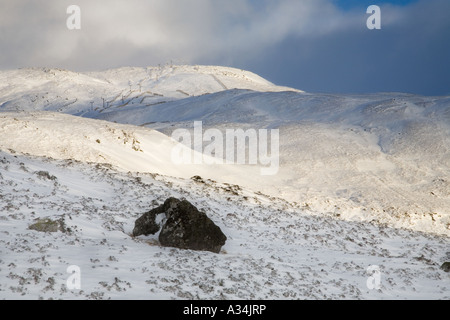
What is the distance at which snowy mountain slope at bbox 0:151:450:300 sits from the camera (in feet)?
36.1

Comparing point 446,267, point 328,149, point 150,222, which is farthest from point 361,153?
point 150,222

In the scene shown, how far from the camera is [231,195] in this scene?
83.1 feet

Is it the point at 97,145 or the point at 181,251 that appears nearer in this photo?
the point at 181,251

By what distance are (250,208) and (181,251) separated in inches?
370

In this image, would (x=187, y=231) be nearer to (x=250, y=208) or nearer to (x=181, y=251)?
(x=181, y=251)

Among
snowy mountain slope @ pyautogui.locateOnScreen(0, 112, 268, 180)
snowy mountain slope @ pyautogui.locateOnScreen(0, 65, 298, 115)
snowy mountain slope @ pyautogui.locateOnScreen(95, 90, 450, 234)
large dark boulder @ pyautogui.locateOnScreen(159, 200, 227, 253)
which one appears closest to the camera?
large dark boulder @ pyautogui.locateOnScreen(159, 200, 227, 253)

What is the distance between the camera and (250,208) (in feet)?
75.7

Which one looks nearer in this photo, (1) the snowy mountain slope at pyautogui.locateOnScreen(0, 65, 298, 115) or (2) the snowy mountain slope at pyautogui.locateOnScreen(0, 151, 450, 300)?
(2) the snowy mountain slope at pyautogui.locateOnScreen(0, 151, 450, 300)

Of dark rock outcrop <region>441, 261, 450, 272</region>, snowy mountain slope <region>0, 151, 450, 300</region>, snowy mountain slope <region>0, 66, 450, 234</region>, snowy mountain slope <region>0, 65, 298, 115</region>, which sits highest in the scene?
snowy mountain slope <region>0, 65, 298, 115</region>

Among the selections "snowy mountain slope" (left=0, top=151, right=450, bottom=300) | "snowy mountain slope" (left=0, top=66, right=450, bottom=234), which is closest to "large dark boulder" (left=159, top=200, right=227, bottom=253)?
"snowy mountain slope" (left=0, top=151, right=450, bottom=300)

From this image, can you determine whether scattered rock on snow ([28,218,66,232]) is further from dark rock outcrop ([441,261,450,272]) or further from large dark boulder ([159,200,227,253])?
dark rock outcrop ([441,261,450,272])

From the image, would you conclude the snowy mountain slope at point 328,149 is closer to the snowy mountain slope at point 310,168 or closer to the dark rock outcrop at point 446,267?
the snowy mountain slope at point 310,168

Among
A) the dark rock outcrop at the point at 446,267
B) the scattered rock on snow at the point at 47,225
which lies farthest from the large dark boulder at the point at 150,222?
the dark rock outcrop at the point at 446,267

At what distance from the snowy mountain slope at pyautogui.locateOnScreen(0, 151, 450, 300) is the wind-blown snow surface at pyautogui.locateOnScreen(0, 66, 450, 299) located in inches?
2.5
